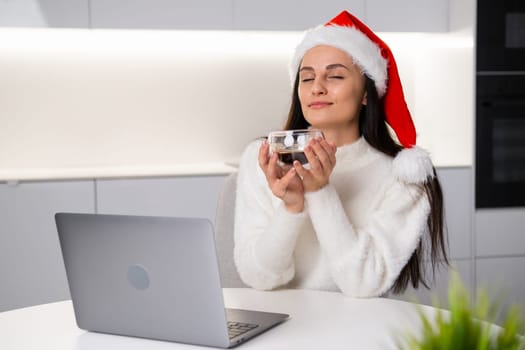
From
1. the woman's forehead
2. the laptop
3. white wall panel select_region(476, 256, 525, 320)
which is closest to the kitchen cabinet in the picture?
white wall panel select_region(476, 256, 525, 320)

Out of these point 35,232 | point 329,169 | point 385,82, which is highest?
point 385,82

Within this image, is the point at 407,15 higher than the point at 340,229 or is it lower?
higher

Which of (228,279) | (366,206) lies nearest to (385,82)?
(366,206)

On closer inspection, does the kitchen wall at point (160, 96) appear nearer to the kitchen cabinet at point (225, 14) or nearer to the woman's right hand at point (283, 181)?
the kitchen cabinet at point (225, 14)

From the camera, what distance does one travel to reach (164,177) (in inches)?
114

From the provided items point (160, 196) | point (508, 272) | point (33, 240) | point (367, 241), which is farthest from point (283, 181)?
point (508, 272)

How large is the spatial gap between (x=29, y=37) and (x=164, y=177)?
919mm

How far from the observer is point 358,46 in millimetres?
1732

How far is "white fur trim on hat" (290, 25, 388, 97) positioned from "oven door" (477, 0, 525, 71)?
1621 millimetres

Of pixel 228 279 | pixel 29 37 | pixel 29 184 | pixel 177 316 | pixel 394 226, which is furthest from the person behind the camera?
pixel 29 37

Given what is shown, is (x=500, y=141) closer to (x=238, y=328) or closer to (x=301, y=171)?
(x=301, y=171)

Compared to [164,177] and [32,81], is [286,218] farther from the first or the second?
[32,81]

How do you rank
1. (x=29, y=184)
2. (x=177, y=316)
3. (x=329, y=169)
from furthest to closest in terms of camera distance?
(x=29, y=184) → (x=329, y=169) → (x=177, y=316)

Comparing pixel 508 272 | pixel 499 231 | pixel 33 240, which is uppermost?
pixel 33 240
